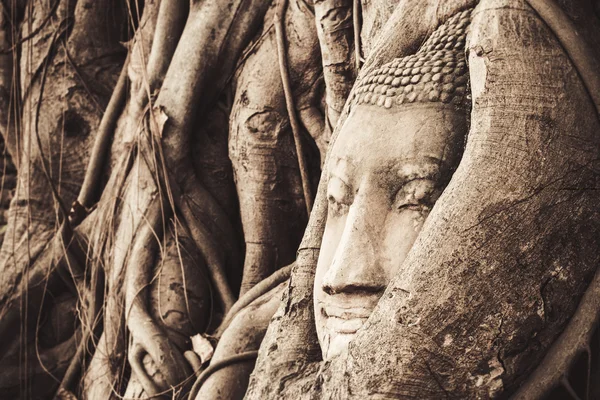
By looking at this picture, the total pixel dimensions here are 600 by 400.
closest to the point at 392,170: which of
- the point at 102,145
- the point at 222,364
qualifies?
the point at 222,364

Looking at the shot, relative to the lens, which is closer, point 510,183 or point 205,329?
point 510,183

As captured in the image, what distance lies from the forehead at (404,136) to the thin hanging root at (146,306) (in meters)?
1.27

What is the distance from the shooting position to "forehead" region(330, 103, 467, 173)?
6.05ft

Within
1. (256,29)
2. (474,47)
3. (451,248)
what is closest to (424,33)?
(474,47)

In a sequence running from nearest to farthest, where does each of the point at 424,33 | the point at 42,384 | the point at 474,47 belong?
the point at 474,47 < the point at 424,33 < the point at 42,384

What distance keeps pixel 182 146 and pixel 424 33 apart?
1417 mm

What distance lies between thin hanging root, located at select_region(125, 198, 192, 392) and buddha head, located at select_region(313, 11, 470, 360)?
3.73 ft

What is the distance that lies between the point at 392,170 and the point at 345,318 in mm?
296

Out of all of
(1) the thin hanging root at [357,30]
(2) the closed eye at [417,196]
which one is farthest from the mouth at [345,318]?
(1) the thin hanging root at [357,30]

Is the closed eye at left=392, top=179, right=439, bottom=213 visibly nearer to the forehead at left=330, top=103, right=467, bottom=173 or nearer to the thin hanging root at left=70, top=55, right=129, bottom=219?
the forehead at left=330, top=103, right=467, bottom=173

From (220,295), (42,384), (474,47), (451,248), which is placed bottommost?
(42,384)

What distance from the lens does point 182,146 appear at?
3328 mm

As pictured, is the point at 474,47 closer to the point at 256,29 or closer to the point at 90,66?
the point at 256,29

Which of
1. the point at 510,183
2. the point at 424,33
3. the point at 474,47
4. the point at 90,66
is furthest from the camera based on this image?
the point at 90,66
